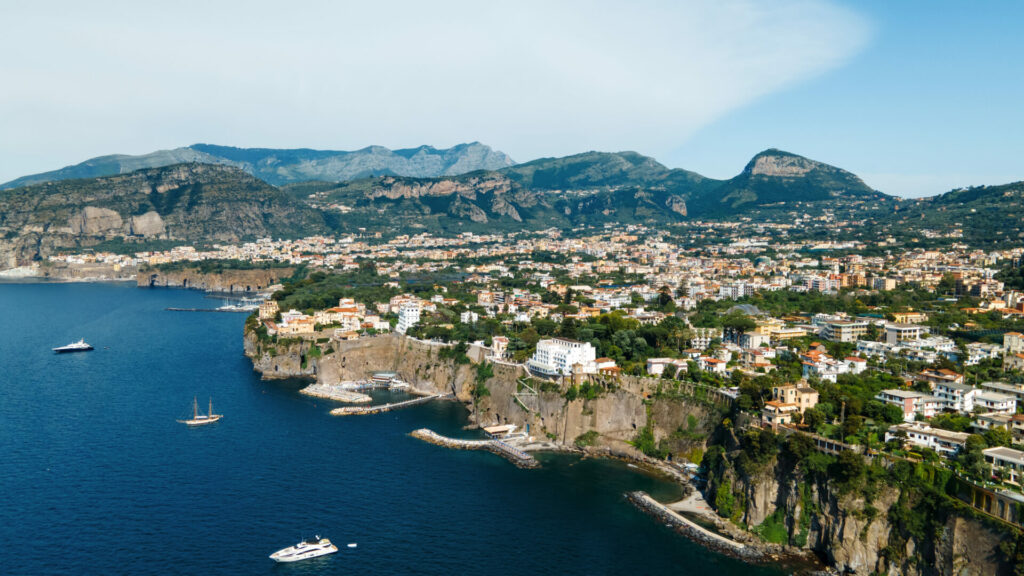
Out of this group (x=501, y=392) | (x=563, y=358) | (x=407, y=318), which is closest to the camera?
(x=563, y=358)

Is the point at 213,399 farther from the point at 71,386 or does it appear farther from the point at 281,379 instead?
the point at 71,386

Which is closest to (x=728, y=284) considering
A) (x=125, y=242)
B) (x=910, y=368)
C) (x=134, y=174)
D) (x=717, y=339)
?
(x=717, y=339)

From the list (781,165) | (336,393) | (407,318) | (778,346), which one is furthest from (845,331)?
(781,165)

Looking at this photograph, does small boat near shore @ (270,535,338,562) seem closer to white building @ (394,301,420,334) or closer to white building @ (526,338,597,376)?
white building @ (526,338,597,376)

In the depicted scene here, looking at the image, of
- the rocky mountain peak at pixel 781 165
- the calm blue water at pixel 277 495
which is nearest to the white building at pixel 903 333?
the calm blue water at pixel 277 495

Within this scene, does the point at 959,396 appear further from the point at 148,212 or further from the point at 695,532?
the point at 148,212

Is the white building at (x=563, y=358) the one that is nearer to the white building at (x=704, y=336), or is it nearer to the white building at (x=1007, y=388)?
the white building at (x=704, y=336)
